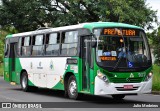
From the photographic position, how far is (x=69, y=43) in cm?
1819

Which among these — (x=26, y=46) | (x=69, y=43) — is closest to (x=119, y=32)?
(x=69, y=43)

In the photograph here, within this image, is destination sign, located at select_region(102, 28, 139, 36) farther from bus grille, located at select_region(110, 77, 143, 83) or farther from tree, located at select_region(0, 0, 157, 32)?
tree, located at select_region(0, 0, 157, 32)

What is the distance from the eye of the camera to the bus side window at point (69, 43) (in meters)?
17.7

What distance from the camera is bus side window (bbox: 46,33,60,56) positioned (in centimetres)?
1925

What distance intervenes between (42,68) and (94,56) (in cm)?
507

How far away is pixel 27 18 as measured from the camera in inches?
1281

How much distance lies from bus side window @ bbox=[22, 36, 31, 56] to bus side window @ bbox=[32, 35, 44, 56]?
520mm

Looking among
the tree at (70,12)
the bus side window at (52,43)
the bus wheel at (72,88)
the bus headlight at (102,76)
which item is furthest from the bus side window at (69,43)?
the tree at (70,12)

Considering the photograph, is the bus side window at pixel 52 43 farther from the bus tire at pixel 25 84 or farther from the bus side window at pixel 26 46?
the bus tire at pixel 25 84

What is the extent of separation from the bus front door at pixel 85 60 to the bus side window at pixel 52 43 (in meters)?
2.27

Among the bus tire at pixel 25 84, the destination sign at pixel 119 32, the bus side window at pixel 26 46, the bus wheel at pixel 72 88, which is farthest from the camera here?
the bus tire at pixel 25 84

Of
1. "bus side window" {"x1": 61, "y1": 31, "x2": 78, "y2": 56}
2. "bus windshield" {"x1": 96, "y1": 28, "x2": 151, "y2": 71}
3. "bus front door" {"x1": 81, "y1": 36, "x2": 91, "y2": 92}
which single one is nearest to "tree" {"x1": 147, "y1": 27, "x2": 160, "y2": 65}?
"bus side window" {"x1": 61, "y1": 31, "x2": 78, "y2": 56}

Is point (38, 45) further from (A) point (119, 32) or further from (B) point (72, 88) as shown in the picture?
(A) point (119, 32)

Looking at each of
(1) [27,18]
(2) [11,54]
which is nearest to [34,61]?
(2) [11,54]
